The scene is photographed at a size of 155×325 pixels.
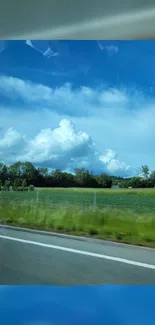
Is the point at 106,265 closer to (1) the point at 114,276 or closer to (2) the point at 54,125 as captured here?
(1) the point at 114,276

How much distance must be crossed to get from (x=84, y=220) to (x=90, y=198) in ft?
0.97

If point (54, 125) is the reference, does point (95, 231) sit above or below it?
below

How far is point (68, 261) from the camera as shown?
4836mm

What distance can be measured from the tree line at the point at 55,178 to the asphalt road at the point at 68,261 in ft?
2.07

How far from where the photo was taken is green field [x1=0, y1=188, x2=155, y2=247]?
16.7 feet

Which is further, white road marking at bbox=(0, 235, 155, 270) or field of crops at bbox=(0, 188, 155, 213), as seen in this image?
field of crops at bbox=(0, 188, 155, 213)

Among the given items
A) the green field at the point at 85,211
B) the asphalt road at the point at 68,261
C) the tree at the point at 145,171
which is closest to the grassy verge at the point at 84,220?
the green field at the point at 85,211

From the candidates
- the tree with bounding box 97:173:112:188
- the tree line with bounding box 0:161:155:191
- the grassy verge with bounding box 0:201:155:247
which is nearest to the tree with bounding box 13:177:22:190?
the tree line with bounding box 0:161:155:191

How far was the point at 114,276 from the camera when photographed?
4.76 m

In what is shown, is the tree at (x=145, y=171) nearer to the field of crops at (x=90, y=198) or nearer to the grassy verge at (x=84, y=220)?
the field of crops at (x=90, y=198)

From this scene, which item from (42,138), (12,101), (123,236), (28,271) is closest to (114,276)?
(123,236)

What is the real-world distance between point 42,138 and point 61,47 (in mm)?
1166

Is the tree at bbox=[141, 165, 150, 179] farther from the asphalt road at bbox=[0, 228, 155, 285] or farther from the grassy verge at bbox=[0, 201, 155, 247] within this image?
the asphalt road at bbox=[0, 228, 155, 285]

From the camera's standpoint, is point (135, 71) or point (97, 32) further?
point (135, 71)
